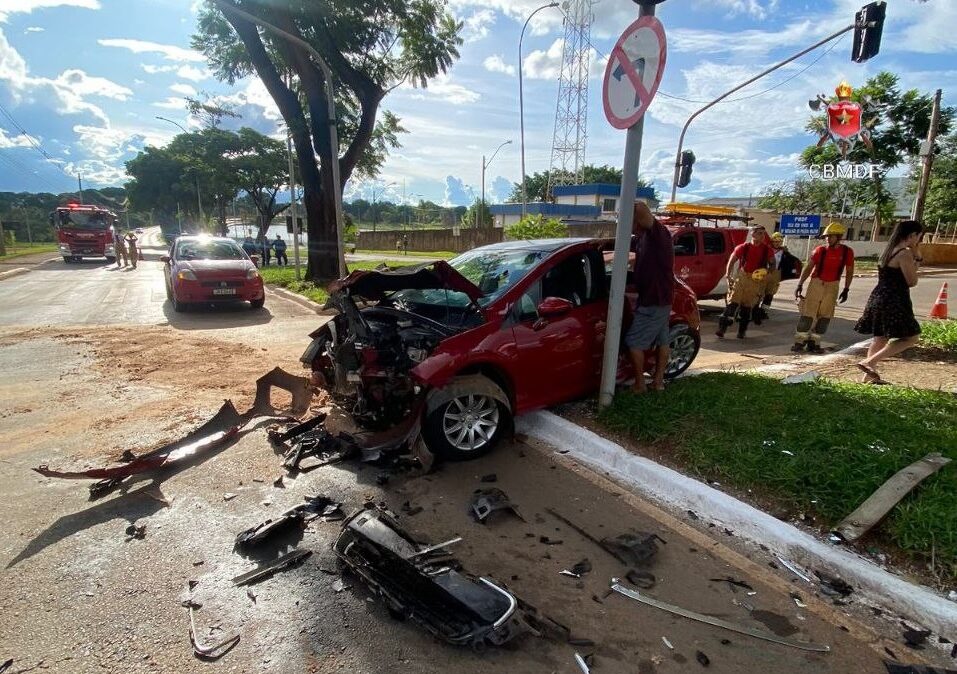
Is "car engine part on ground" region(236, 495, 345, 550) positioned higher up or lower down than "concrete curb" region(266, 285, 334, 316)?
lower down

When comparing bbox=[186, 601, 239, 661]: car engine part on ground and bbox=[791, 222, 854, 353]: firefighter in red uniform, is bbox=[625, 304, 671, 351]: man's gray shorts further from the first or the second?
bbox=[186, 601, 239, 661]: car engine part on ground

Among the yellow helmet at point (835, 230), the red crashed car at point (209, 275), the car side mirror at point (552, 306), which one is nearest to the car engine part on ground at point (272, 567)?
the car side mirror at point (552, 306)

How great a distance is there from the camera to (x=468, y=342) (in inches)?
151

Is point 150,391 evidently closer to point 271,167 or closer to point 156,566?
point 156,566

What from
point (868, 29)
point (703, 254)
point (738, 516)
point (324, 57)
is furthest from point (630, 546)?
point (324, 57)

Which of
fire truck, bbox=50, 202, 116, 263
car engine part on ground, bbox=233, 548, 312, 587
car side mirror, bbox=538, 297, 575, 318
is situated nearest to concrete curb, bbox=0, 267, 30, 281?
fire truck, bbox=50, 202, 116, 263

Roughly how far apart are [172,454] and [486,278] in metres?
2.94

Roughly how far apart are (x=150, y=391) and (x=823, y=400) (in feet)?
22.0

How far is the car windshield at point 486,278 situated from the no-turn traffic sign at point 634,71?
1359mm

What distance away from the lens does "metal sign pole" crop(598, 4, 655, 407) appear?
408 cm

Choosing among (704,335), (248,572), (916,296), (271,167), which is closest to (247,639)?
(248,572)

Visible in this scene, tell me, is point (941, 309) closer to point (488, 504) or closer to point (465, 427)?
point (465, 427)

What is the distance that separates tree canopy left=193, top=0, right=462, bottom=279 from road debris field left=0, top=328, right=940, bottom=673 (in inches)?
484

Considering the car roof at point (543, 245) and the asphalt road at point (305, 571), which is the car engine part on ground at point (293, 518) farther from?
the car roof at point (543, 245)
